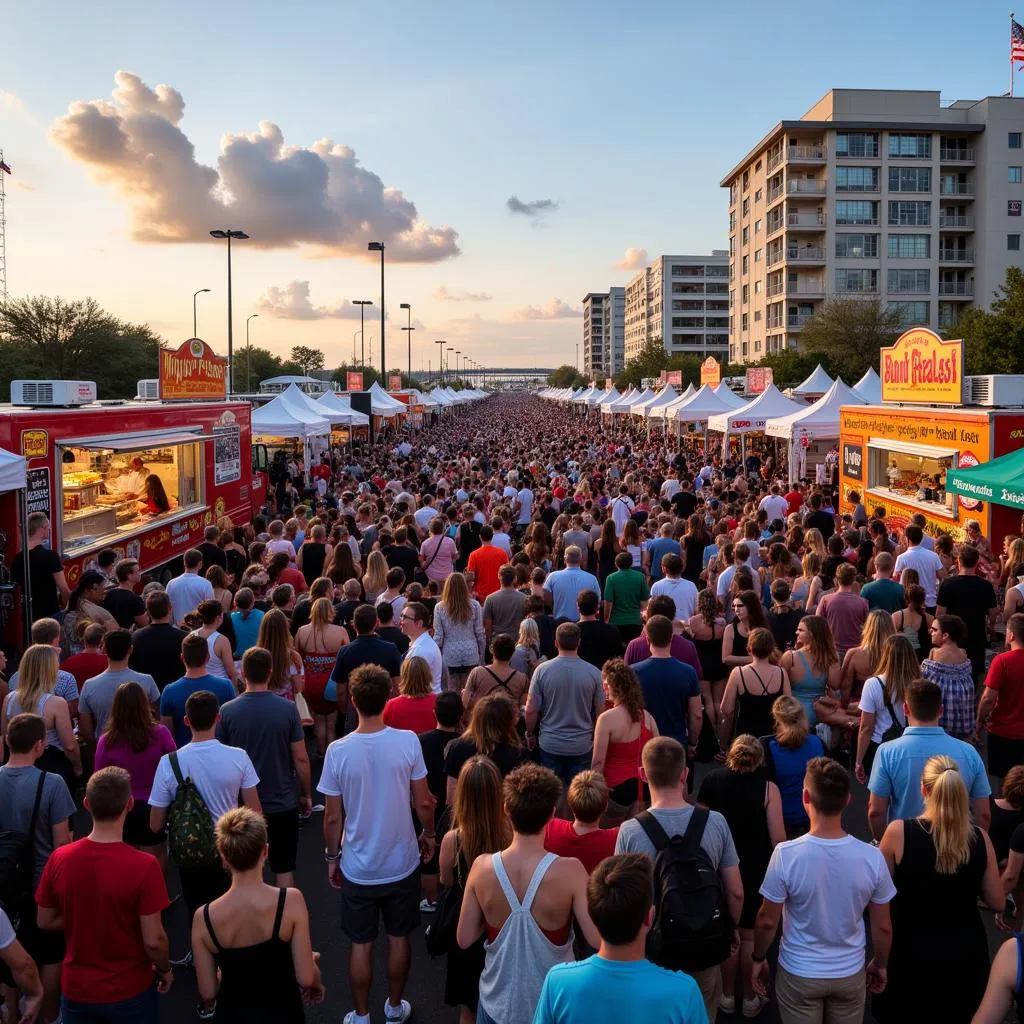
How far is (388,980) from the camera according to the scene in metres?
4.54

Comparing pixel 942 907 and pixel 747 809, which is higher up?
pixel 747 809

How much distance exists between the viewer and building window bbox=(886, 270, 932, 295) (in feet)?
222

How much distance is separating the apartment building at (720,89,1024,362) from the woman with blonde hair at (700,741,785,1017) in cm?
6726

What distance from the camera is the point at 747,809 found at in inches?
165

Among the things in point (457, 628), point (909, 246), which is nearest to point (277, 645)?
point (457, 628)

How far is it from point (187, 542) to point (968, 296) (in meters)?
67.4

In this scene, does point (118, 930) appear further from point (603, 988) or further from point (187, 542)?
point (187, 542)

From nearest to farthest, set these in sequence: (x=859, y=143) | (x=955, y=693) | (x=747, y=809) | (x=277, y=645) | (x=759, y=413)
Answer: (x=747, y=809)
(x=955, y=693)
(x=277, y=645)
(x=759, y=413)
(x=859, y=143)

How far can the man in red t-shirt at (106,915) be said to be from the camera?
11.5 feet

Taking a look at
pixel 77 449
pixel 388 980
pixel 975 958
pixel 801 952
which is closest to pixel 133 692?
pixel 388 980

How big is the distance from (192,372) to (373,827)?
1447 centimetres

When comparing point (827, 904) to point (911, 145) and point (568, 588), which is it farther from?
point (911, 145)

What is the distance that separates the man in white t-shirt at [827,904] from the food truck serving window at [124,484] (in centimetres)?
927

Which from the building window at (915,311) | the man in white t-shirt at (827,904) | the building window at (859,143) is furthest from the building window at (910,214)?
the man in white t-shirt at (827,904)
